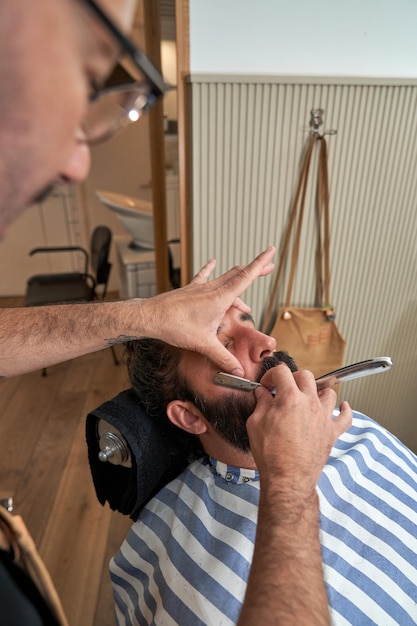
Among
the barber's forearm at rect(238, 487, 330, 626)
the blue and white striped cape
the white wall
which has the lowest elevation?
the blue and white striped cape

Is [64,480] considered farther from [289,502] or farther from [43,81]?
[43,81]

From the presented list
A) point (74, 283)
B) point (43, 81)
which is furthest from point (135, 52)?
point (74, 283)

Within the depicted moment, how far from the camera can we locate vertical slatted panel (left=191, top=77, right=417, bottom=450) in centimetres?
137

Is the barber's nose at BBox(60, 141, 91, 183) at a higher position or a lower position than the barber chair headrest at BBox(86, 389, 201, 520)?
higher

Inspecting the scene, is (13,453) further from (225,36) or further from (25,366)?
(225,36)

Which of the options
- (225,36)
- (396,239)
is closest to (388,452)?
(396,239)

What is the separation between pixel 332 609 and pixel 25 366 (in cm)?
83

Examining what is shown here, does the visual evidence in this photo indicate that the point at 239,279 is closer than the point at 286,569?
No

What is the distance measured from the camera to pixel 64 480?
2.07m

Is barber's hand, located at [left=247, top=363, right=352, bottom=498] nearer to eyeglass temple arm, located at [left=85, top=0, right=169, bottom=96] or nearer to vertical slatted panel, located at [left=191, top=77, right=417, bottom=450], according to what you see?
eyeglass temple arm, located at [left=85, top=0, right=169, bottom=96]

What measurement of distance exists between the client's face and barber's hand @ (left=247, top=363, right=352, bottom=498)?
25cm

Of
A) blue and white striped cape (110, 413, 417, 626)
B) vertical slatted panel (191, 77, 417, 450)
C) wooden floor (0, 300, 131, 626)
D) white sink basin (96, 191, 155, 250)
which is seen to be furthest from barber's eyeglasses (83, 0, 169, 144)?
white sink basin (96, 191, 155, 250)

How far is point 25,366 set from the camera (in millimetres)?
945

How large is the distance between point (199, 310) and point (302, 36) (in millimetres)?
1045
